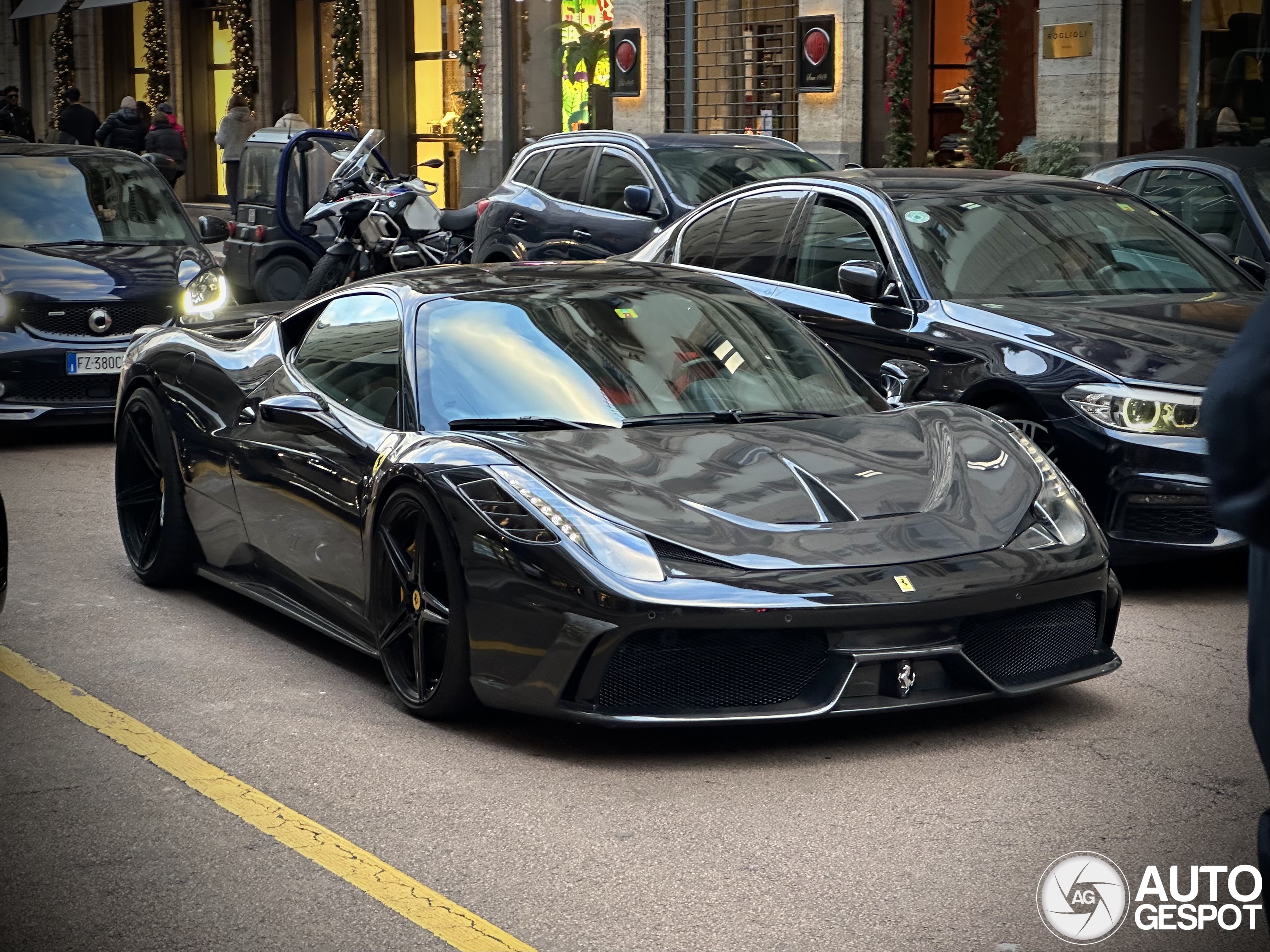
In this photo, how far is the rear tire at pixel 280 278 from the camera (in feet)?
57.1

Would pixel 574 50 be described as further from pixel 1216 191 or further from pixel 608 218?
pixel 1216 191

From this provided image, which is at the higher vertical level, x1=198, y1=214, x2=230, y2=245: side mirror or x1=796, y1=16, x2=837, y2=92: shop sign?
x1=796, y1=16, x2=837, y2=92: shop sign

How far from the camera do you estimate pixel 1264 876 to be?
2.40 metres

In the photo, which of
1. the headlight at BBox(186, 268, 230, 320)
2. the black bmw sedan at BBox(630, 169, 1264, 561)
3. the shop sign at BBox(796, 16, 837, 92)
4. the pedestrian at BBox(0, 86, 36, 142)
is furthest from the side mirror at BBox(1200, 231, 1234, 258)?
the pedestrian at BBox(0, 86, 36, 142)

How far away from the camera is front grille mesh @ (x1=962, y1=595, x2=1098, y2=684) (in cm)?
499

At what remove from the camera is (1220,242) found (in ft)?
31.9

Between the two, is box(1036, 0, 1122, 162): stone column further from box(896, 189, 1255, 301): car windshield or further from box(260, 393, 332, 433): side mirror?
box(260, 393, 332, 433): side mirror

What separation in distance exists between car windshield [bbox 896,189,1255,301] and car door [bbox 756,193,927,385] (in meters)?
0.22

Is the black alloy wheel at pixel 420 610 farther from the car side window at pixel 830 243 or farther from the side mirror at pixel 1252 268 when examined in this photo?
the side mirror at pixel 1252 268

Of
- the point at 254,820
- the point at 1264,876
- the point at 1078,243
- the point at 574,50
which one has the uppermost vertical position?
the point at 574,50

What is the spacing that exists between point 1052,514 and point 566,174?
8.83 m

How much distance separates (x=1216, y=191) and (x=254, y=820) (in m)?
7.66

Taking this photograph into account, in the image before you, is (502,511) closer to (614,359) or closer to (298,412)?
(614,359)

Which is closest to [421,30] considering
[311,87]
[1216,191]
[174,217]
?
[311,87]
